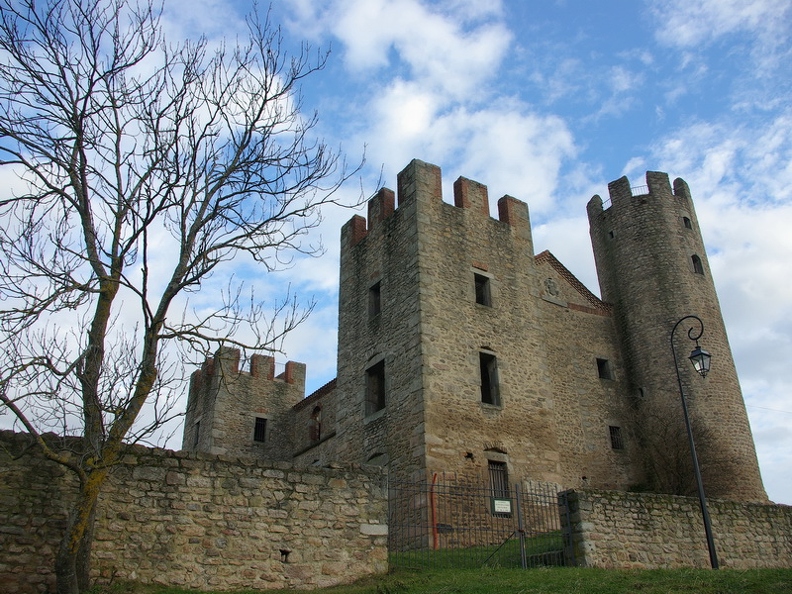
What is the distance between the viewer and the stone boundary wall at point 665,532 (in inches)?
454

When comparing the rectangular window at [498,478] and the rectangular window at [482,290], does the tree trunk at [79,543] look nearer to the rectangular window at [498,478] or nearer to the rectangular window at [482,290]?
the rectangular window at [498,478]

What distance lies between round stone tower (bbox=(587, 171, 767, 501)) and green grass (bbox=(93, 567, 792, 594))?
11121mm

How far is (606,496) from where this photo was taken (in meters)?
12.1

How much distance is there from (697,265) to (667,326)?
10.2 ft

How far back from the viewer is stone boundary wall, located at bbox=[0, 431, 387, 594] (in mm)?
7816

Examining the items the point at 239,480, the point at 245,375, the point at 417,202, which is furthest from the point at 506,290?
the point at 245,375

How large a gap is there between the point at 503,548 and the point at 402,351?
5.62 m


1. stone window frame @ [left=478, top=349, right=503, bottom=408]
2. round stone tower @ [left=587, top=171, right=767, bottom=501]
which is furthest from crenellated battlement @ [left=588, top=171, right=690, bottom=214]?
stone window frame @ [left=478, top=349, right=503, bottom=408]

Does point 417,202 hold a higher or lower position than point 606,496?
higher

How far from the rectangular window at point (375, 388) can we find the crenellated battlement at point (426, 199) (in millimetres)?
4352

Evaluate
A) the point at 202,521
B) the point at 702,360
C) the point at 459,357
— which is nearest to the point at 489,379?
the point at 459,357

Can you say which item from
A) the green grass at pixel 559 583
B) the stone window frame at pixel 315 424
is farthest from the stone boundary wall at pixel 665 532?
the stone window frame at pixel 315 424

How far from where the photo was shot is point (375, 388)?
1792 cm

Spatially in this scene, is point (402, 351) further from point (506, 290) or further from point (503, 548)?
point (503, 548)
